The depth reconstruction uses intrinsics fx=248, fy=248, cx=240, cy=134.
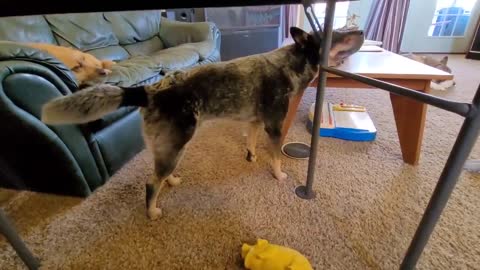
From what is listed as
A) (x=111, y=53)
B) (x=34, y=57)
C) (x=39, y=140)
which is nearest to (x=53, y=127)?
(x=39, y=140)

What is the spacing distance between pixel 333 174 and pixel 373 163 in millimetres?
257

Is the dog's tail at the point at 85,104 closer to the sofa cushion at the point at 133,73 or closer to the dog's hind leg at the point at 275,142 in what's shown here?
the sofa cushion at the point at 133,73

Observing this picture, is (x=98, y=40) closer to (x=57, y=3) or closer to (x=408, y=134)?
(x=57, y=3)

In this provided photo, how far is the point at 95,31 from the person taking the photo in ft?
6.71

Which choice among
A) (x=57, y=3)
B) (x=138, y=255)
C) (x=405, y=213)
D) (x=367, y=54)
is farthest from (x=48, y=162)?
(x=367, y=54)

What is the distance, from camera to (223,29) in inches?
131

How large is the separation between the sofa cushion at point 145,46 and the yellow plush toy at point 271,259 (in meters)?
2.15

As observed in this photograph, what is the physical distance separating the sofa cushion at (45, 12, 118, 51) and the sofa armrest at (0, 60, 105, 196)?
3.99 ft

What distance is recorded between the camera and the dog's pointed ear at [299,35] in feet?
3.42

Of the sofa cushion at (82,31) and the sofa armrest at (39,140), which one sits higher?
the sofa cushion at (82,31)

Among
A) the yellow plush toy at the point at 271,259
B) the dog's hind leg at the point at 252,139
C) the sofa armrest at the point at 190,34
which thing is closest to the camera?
the yellow plush toy at the point at 271,259

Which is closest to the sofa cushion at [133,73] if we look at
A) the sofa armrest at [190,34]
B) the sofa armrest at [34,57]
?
the sofa armrest at [34,57]

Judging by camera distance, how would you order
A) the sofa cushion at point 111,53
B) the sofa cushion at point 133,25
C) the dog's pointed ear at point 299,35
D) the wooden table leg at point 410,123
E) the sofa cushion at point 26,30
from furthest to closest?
the sofa cushion at point 133,25, the sofa cushion at point 111,53, the sofa cushion at point 26,30, the wooden table leg at point 410,123, the dog's pointed ear at point 299,35

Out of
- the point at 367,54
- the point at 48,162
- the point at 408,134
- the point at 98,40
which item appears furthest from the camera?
the point at 98,40
